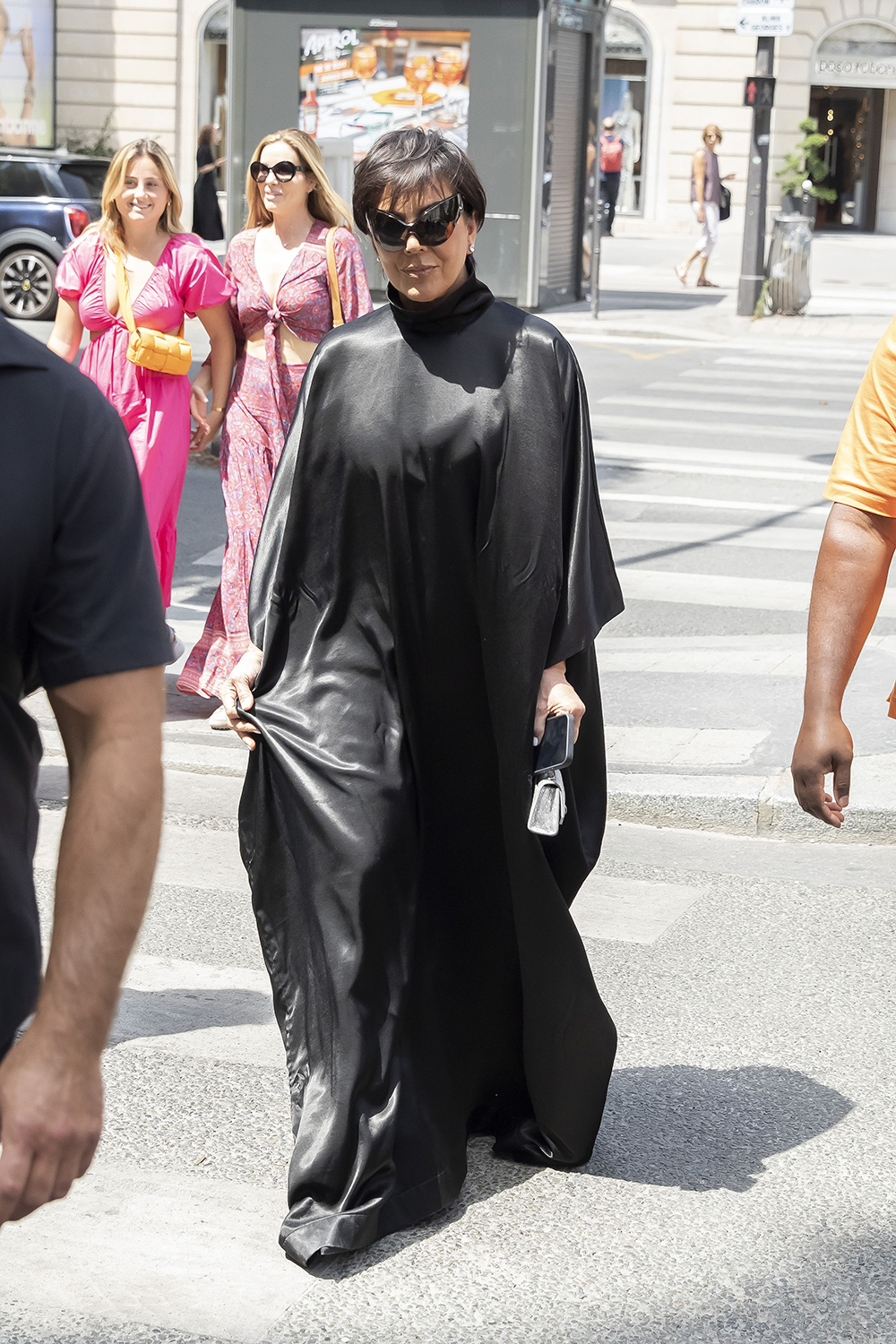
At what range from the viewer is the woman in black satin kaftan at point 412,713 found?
3.18 meters

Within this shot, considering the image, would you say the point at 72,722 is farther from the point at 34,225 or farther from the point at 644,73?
the point at 644,73

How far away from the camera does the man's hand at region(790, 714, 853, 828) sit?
2857mm

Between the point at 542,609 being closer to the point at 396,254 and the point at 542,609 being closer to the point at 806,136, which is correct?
the point at 396,254

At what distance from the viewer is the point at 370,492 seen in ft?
10.6

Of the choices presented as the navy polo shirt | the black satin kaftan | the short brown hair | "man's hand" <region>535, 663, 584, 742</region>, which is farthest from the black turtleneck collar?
the navy polo shirt

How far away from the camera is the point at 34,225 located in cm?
1939

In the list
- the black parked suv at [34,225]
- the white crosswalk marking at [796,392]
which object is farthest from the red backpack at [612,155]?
the white crosswalk marking at [796,392]

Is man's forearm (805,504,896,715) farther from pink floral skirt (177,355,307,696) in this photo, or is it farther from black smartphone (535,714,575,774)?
pink floral skirt (177,355,307,696)

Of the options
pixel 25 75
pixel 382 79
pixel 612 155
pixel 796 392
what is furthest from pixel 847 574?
pixel 25 75

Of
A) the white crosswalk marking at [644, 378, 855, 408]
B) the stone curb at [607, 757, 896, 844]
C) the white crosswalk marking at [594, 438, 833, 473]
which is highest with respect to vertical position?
the white crosswalk marking at [644, 378, 855, 408]

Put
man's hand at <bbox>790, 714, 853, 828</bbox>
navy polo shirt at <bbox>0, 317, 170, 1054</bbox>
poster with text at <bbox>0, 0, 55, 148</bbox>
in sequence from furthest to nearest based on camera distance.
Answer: poster with text at <bbox>0, 0, 55, 148</bbox>
man's hand at <bbox>790, 714, 853, 828</bbox>
navy polo shirt at <bbox>0, 317, 170, 1054</bbox>

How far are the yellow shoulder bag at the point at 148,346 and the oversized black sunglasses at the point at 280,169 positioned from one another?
60 cm

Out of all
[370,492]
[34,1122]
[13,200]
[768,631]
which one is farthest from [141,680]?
[13,200]

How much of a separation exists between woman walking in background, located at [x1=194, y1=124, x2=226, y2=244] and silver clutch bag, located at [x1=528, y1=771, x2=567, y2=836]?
70.4 feet
